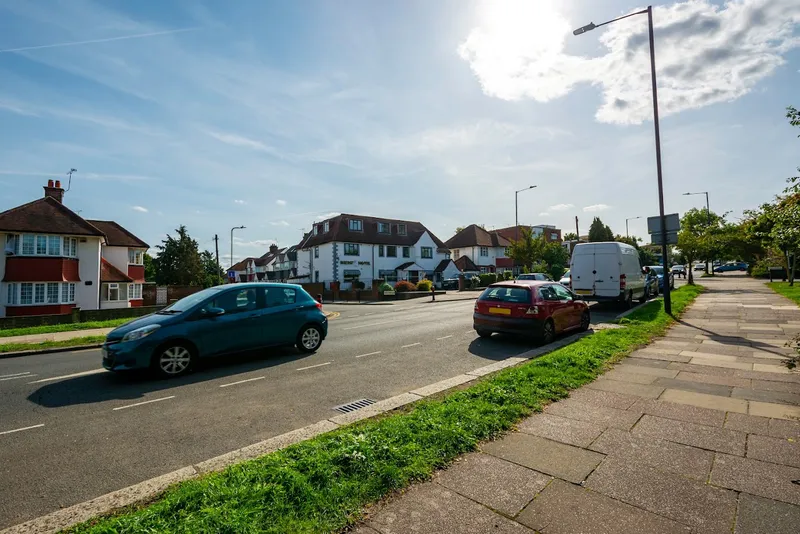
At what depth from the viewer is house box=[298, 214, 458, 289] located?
46312 mm

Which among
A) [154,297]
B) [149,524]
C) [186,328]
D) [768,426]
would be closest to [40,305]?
[154,297]

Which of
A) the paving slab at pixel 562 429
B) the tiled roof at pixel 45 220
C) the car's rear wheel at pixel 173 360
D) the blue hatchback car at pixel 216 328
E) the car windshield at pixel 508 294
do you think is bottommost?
the paving slab at pixel 562 429

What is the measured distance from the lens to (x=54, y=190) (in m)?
28.8

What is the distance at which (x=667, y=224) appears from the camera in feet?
46.8

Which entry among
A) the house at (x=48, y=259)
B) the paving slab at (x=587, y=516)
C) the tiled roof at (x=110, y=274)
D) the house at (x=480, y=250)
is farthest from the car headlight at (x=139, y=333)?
the house at (x=480, y=250)

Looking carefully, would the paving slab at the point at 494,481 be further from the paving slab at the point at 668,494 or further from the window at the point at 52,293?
the window at the point at 52,293

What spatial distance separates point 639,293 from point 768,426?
16233 millimetres

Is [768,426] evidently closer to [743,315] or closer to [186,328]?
[186,328]

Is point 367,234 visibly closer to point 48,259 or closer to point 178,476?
point 48,259

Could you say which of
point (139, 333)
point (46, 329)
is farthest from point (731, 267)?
point (46, 329)

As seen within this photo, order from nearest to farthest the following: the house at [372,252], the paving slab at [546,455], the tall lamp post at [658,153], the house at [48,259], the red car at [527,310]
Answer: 1. the paving slab at [546,455]
2. the red car at [527,310]
3. the tall lamp post at [658,153]
4. the house at [48,259]
5. the house at [372,252]

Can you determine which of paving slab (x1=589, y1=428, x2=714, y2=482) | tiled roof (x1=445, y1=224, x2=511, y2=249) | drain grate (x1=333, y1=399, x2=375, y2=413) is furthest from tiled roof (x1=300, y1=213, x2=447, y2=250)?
paving slab (x1=589, y1=428, x2=714, y2=482)

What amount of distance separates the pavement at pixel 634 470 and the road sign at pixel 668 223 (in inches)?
377

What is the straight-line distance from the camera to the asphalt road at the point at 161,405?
12.2 feet
